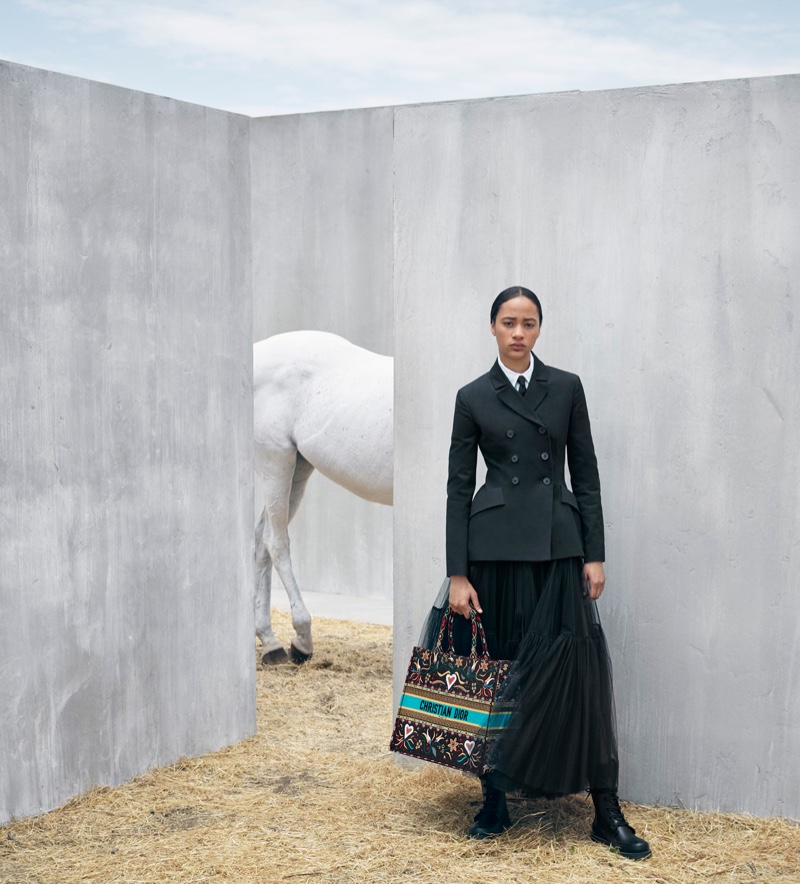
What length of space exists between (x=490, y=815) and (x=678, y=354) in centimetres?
161

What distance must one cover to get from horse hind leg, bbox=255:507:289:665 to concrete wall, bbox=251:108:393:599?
2.15 m

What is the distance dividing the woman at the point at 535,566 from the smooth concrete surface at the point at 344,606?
4208 millimetres

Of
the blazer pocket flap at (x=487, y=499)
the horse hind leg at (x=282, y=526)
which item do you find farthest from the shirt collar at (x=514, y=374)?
the horse hind leg at (x=282, y=526)

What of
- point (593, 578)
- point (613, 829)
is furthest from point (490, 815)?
point (593, 578)

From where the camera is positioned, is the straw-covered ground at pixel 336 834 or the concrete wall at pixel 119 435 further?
the concrete wall at pixel 119 435

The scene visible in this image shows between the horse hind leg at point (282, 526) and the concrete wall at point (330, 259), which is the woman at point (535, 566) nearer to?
the horse hind leg at point (282, 526)

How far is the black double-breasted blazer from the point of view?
3762 mm

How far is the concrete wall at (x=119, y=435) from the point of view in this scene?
4121 mm

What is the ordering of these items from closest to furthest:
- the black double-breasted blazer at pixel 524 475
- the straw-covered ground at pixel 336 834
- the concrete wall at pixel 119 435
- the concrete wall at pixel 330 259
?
the straw-covered ground at pixel 336 834 < the black double-breasted blazer at pixel 524 475 < the concrete wall at pixel 119 435 < the concrete wall at pixel 330 259

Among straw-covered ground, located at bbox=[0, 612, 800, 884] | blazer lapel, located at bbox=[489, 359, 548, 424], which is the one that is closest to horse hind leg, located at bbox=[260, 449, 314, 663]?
straw-covered ground, located at bbox=[0, 612, 800, 884]

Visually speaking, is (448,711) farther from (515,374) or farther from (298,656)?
(298,656)

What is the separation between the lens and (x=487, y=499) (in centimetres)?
382

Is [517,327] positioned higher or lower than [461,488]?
higher

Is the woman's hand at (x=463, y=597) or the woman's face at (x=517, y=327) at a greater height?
the woman's face at (x=517, y=327)
